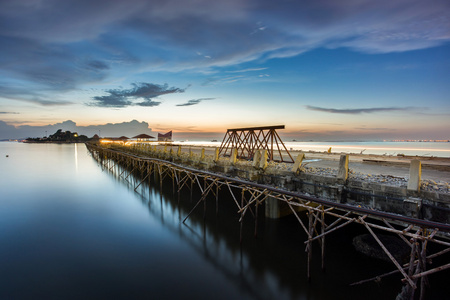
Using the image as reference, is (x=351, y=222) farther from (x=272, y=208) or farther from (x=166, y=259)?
(x=166, y=259)

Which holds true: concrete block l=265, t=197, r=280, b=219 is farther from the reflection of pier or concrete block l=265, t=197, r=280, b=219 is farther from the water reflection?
the water reflection

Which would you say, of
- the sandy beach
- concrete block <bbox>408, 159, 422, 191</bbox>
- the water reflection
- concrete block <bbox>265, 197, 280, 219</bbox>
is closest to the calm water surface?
the water reflection

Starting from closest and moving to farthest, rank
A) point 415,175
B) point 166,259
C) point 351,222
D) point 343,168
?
1. point 415,175
2. point 343,168
3. point 166,259
4. point 351,222

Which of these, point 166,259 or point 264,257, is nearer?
point 264,257

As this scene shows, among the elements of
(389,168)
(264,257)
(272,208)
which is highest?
(389,168)

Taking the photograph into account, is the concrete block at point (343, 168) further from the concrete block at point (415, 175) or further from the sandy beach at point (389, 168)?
the concrete block at point (415, 175)

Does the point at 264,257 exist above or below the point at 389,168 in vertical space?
below

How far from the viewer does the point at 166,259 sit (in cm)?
1023

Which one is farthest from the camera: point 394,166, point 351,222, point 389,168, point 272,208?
point 394,166

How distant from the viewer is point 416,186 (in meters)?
7.61

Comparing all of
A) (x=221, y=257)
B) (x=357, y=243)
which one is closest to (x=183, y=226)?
(x=221, y=257)

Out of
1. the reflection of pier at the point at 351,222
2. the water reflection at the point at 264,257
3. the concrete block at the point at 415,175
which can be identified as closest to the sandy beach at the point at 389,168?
the concrete block at the point at 415,175

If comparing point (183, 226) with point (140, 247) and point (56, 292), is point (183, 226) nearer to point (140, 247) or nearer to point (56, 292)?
point (140, 247)

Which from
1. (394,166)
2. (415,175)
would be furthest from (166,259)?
(394,166)
